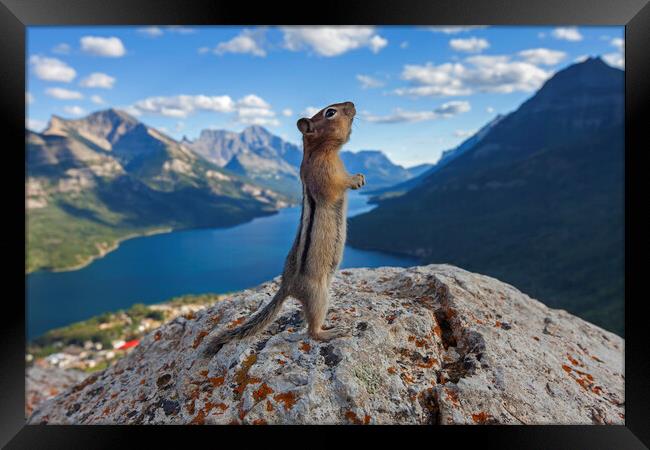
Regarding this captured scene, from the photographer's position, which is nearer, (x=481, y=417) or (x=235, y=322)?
(x=481, y=417)

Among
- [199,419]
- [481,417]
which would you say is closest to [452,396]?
[481,417]

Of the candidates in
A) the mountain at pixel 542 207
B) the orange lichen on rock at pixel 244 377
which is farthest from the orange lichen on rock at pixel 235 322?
the mountain at pixel 542 207

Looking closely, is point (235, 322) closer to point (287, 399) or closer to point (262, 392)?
point (262, 392)

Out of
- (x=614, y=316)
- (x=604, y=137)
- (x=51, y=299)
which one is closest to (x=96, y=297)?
(x=51, y=299)

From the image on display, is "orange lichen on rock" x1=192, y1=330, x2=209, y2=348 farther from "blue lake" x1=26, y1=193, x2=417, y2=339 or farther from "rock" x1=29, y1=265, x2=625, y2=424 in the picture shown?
"blue lake" x1=26, y1=193, x2=417, y2=339

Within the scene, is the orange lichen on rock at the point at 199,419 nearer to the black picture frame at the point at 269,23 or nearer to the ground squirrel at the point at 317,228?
the ground squirrel at the point at 317,228

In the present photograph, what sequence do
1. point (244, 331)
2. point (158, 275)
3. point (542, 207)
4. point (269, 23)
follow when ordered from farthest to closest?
point (542, 207), point (158, 275), point (269, 23), point (244, 331)
